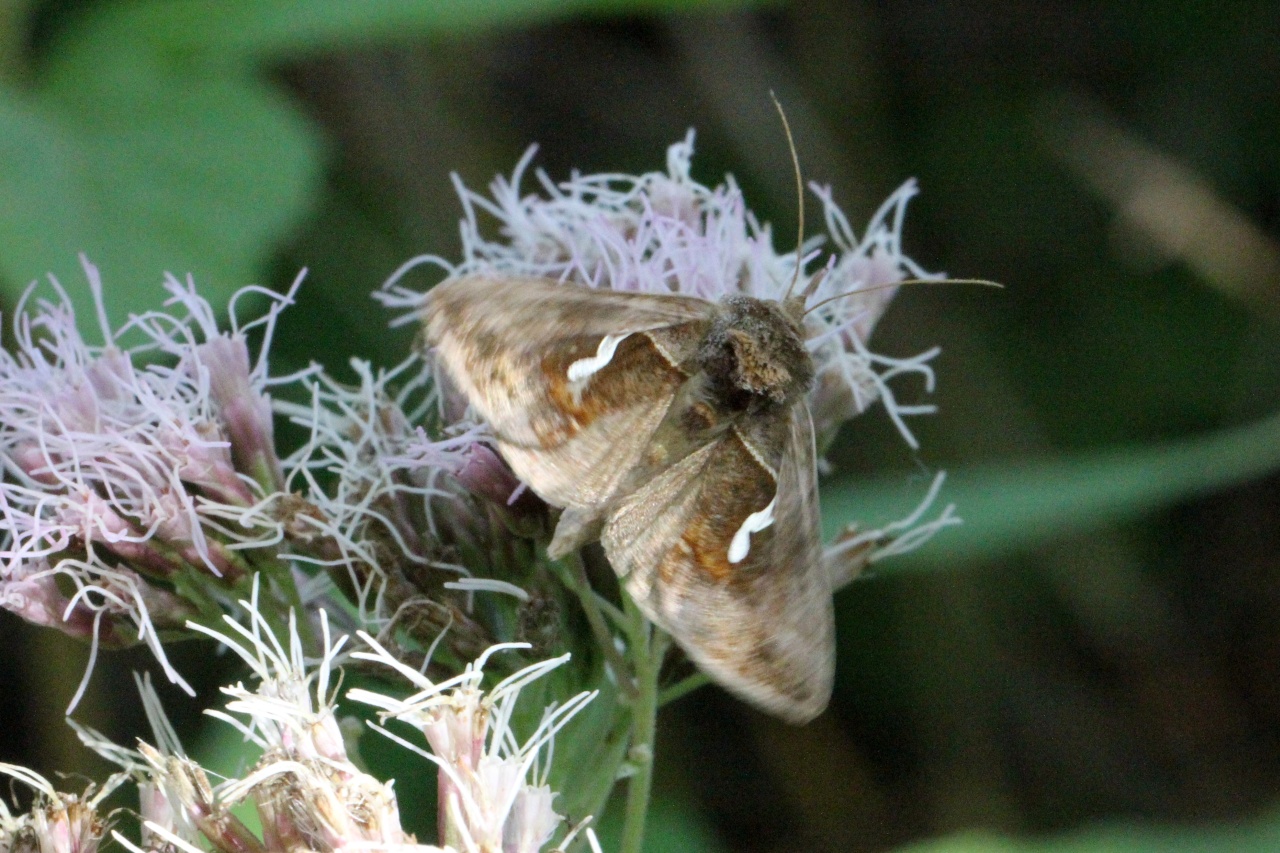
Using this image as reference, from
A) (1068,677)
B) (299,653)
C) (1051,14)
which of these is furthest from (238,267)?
(1051,14)

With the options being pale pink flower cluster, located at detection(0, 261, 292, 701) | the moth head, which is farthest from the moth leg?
pale pink flower cluster, located at detection(0, 261, 292, 701)

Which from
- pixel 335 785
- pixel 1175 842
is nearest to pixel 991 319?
pixel 1175 842

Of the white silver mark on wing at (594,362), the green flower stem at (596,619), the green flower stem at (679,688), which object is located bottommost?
the green flower stem at (679,688)

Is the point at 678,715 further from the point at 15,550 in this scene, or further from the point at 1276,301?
the point at 15,550

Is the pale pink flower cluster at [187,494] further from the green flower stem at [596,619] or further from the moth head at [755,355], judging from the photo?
the moth head at [755,355]

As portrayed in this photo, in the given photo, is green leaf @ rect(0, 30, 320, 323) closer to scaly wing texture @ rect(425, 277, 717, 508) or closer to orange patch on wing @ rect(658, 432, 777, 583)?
scaly wing texture @ rect(425, 277, 717, 508)

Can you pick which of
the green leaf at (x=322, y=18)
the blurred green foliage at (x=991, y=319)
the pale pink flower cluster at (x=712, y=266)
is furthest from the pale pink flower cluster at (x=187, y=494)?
the blurred green foliage at (x=991, y=319)
